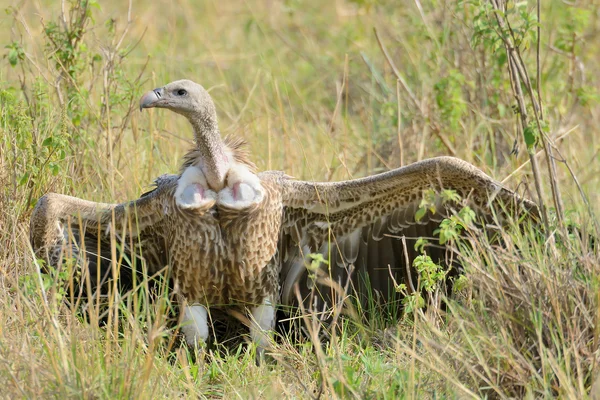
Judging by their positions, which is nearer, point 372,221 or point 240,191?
point 240,191

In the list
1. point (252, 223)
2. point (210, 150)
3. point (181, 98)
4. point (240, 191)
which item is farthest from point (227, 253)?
point (181, 98)

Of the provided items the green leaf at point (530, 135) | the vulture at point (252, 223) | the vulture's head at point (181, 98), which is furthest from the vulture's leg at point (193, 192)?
the green leaf at point (530, 135)

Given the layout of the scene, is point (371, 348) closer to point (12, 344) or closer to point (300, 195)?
point (300, 195)

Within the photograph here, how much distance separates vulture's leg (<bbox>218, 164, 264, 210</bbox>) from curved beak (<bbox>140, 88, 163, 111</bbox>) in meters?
0.51

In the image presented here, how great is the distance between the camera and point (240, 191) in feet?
16.6

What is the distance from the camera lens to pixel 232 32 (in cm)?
1029

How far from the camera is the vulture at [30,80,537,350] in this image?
5023 millimetres

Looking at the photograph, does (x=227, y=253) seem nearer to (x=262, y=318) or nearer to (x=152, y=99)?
(x=262, y=318)

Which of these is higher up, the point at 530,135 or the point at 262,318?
the point at 530,135

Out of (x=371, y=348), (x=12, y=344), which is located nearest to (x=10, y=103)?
(x=12, y=344)

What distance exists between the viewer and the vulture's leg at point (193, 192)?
5035 millimetres

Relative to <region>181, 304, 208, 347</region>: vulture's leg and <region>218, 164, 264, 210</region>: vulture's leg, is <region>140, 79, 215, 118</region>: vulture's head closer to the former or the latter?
<region>218, 164, 264, 210</region>: vulture's leg

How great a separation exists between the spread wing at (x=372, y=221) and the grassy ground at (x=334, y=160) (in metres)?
0.25

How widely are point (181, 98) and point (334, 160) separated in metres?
1.86
